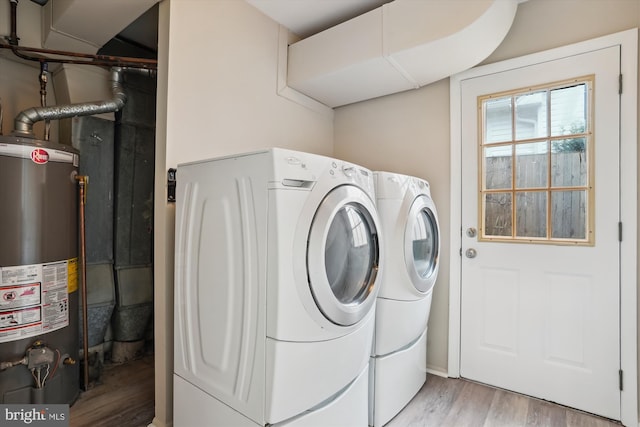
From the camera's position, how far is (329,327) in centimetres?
128

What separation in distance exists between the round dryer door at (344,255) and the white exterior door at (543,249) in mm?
1093

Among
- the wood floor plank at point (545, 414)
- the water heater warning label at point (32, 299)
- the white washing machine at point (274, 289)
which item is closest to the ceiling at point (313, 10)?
the white washing machine at point (274, 289)

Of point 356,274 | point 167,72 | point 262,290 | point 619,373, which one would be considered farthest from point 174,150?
point 619,373

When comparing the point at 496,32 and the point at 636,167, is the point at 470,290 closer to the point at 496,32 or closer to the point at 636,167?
the point at 636,167

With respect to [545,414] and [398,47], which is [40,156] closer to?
[398,47]

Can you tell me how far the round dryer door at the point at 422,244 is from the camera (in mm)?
1784

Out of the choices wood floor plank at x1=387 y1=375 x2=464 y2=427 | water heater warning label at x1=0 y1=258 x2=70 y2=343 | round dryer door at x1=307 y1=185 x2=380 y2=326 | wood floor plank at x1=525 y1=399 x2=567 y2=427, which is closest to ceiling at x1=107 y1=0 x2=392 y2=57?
round dryer door at x1=307 y1=185 x2=380 y2=326

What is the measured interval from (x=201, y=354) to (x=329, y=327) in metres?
0.63

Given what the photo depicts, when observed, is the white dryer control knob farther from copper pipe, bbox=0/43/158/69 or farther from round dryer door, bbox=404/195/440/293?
copper pipe, bbox=0/43/158/69

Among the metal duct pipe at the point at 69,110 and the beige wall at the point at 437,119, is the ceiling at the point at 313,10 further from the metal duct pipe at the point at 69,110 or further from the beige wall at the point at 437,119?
the metal duct pipe at the point at 69,110

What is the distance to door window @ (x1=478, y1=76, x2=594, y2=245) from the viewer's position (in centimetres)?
189

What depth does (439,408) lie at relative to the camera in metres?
1.90

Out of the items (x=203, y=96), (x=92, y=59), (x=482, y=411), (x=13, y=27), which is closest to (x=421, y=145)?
(x=203, y=96)

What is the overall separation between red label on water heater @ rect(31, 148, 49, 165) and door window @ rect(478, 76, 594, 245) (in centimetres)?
262
